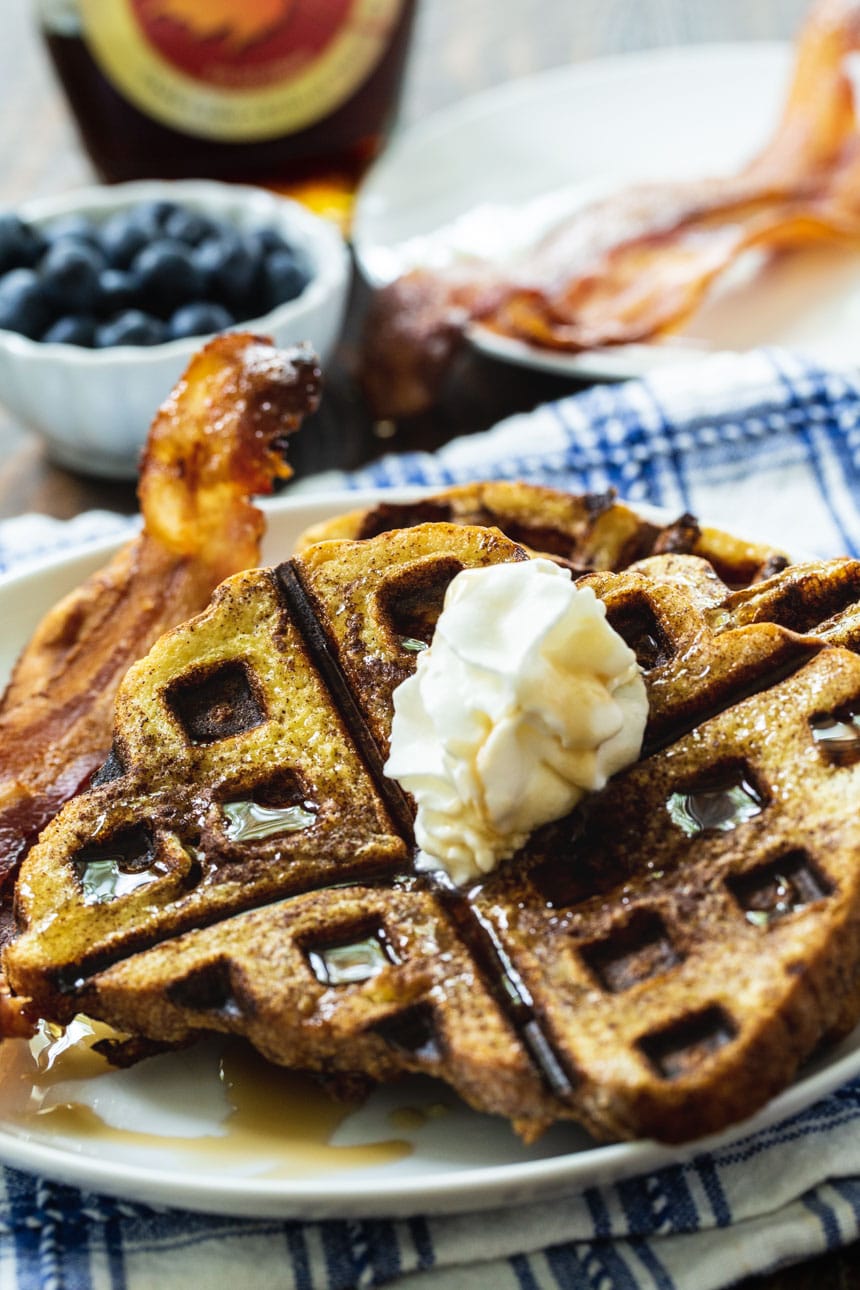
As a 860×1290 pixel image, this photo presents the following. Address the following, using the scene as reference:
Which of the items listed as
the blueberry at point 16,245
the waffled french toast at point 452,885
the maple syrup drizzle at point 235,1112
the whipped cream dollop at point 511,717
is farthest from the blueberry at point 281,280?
the maple syrup drizzle at point 235,1112

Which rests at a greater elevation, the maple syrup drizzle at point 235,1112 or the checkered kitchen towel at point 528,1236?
the maple syrup drizzle at point 235,1112

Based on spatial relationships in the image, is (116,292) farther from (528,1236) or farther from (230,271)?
(528,1236)

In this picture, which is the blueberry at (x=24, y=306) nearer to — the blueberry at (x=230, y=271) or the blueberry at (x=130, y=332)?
the blueberry at (x=130, y=332)

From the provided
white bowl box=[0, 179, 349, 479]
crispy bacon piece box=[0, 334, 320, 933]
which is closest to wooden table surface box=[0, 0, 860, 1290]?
white bowl box=[0, 179, 349, 479]

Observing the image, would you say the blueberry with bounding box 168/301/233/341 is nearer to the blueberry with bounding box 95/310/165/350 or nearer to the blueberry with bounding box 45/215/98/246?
the blueberry with bounding box 95/310/165/350

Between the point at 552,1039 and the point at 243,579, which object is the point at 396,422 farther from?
the point at 552,1039

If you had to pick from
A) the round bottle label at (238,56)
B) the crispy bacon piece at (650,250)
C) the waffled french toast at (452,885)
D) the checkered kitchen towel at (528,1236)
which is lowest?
the checkered kitchen towel at (528,1236)

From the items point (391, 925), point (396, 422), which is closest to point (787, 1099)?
point (391, 925)
